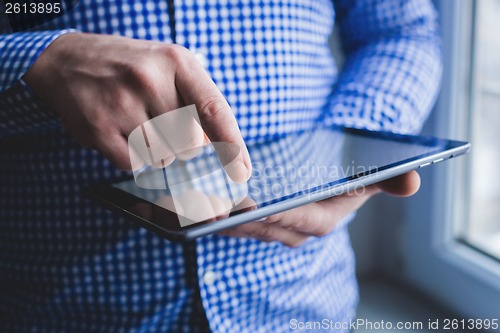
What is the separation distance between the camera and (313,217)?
1.13 ft

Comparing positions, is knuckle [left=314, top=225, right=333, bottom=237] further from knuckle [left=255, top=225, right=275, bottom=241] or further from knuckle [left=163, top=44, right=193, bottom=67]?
knuckle [left=163, top=44, right=193, bottom=67]

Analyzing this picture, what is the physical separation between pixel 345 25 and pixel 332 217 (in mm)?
315

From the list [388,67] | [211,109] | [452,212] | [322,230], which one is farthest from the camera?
[452,212]

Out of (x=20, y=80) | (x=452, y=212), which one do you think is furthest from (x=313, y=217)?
(x=452, y=212)

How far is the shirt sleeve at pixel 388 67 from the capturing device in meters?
0.49

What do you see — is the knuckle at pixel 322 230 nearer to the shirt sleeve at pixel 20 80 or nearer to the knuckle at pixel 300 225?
the knuckle at pixel 300 225

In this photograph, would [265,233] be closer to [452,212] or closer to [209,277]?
[209,277]

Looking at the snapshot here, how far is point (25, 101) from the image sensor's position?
339mm

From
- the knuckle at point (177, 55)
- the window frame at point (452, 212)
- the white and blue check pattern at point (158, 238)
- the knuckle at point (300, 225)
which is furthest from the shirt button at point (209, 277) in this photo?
the window frame at point (452, 212)

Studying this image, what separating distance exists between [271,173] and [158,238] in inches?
4.7

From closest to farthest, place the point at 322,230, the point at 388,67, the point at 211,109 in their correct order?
the point at 211,109, the point at 322,230, the point at 388,67

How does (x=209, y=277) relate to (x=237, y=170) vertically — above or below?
below

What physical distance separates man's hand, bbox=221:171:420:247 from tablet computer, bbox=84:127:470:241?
0.02 m

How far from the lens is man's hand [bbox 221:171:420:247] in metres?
0.33
